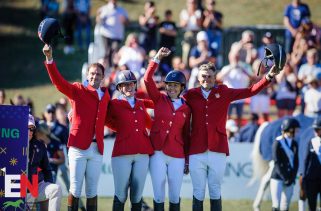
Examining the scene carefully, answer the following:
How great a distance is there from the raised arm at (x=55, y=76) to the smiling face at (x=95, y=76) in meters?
0.26

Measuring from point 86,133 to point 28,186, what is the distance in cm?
99

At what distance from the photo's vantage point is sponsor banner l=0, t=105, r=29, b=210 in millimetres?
11648

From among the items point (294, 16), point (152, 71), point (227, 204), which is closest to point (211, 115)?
point (152, 71)

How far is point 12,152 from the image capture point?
11.7 metres

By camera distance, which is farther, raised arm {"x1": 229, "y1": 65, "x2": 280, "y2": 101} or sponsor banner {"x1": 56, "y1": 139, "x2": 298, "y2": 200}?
sponsor banner {"x1": 56, "y1": 139, "x2": 298, "y2": 200}

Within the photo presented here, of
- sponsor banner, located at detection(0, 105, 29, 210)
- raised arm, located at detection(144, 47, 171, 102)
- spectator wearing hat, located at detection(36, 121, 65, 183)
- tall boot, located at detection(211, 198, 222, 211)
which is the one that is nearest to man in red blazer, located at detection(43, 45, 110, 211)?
raised arm, located at detection(144, 47, 171, 102)

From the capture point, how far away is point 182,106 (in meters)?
13.0

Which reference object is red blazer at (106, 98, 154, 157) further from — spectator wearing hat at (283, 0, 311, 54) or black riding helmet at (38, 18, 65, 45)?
spectator wearing hat at (283, 0, 311, 54)

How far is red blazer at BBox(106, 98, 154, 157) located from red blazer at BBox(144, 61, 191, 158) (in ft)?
0.50

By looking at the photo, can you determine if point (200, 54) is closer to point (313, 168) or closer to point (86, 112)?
point (313, 168)

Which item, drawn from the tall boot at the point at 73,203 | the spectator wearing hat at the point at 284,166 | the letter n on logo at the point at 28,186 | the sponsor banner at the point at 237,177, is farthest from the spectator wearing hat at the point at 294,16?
the letter n on logo at the point at 28,186

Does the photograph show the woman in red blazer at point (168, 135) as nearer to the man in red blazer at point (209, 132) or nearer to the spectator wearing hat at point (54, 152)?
the man in red blazer at point (209, 132)

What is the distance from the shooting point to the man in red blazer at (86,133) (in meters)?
12.6

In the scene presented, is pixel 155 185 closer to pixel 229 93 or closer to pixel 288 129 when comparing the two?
pixel 229 93
